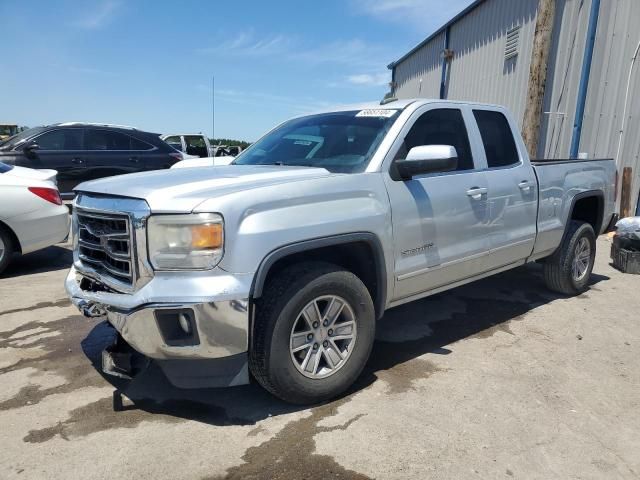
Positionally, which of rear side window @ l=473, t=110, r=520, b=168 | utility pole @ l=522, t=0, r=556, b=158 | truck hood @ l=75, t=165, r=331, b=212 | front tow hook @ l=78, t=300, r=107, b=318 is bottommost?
front tow hook @ l=78, t=300, r=107, b=318

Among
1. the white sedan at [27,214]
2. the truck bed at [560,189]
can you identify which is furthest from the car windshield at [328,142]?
the white sedan at [27,214]

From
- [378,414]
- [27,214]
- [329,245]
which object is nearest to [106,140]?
[27,214]

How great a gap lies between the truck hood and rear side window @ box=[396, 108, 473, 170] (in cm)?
84

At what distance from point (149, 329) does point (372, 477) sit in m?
1.33

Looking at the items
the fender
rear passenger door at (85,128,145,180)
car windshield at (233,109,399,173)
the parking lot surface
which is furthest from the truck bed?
rear passenger door at (85,128,145,180)

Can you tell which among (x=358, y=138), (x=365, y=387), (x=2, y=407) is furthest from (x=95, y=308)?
(x=358, y=138)

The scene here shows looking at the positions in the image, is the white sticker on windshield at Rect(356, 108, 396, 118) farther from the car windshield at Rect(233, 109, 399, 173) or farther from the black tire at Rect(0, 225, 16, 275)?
the black tire at Rect(0, 225, 16, 275)

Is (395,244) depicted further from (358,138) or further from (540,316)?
(540,316)

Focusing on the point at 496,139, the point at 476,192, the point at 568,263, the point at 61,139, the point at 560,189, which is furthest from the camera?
the point at 61,139

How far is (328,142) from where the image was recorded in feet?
12.2

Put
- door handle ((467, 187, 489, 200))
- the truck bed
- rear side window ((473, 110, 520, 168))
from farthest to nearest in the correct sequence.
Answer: the truck bed → rear side window ((473, 110, 520, 168)) → door handle ((467, 187, 489, 200))

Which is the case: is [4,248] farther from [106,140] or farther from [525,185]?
[525,185]

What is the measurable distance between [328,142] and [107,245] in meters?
1.74

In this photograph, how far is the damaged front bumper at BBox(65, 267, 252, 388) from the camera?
2.49 m
